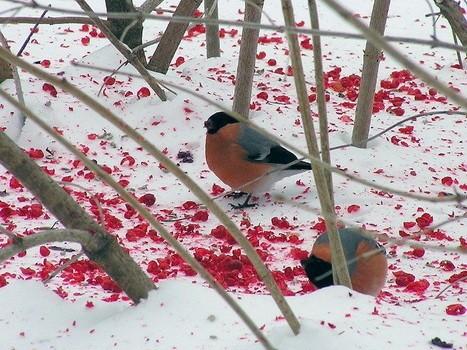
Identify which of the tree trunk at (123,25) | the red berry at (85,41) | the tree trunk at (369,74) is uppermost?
the red berry at (85,41)

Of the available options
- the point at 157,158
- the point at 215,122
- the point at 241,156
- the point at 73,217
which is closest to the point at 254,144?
the point at 241,156

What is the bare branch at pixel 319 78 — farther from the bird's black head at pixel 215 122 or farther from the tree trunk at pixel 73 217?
the bird's black head at pixel 215 122

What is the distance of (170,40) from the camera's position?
5.63 m

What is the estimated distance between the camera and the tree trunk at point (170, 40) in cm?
544

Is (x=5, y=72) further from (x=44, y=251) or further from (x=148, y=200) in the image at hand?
(x=44, y=251)

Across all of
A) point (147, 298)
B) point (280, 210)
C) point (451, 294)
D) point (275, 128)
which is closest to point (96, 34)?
point (275, 128)

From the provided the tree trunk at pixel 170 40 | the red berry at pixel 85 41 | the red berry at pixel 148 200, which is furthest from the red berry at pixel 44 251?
the red berry at pixel 85 41

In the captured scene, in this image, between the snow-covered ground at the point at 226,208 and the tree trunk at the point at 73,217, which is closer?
the tree trunk at the point at 73,217

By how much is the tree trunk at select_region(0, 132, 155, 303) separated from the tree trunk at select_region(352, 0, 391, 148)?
2.79 metres

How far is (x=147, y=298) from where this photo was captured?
2.21m

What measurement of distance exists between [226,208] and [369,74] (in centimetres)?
120

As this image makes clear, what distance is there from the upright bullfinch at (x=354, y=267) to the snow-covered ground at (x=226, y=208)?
10cm

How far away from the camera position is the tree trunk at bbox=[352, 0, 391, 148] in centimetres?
478

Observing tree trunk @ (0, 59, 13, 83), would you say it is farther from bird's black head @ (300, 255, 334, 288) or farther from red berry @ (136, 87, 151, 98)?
bird's black head @ (300, 255, 334, 288)
